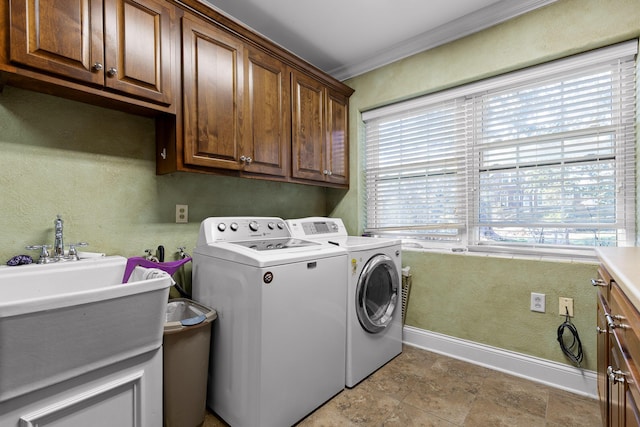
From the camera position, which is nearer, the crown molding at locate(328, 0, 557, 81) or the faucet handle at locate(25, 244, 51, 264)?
the faucet handle at locate(25, 244, 51, 264)

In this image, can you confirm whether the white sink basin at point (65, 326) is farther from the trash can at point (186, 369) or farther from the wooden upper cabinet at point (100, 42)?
the wooden upper cabinet at point (100, 42)

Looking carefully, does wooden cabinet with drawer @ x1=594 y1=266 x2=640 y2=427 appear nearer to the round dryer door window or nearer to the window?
the window

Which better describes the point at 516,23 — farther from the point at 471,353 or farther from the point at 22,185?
the point at 22,185

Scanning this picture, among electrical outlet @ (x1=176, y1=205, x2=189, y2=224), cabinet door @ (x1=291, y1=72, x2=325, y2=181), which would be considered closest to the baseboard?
cabinet door @ (x1=291, y1=72, x2=325, y2=181)

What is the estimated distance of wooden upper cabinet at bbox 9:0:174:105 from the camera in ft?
3.97

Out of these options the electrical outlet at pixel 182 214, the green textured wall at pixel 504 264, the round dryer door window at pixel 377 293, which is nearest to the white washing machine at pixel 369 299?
the round dryer door window at pixel 377 293

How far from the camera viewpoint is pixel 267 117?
2.12 metres

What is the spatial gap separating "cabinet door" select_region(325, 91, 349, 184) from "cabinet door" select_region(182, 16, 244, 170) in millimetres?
920

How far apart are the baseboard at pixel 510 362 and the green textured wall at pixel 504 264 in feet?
0.16

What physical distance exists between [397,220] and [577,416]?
65.1 inches

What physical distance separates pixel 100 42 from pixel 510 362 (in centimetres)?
299

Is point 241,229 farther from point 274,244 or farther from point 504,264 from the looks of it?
point 504,264

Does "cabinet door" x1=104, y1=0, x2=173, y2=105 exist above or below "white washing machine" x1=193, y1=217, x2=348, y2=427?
above

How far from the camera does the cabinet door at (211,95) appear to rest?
1702 millimetres
